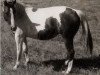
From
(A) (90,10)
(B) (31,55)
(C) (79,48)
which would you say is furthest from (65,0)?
(B) (31,55)

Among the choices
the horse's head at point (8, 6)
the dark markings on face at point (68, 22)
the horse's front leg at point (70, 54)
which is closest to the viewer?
the horse's head at point (8, 6)

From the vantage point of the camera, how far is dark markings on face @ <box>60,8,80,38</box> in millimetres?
8469

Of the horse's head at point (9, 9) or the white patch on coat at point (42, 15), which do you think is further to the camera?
the white patch on coat at point (42, 15)

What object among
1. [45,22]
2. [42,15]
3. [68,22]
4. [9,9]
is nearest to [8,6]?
[9,9]

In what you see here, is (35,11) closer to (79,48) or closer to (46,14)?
(46,14)

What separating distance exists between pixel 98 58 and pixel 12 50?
7.17ft

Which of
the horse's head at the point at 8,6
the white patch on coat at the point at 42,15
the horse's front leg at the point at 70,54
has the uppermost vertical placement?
the horse's head at the point at 8,6

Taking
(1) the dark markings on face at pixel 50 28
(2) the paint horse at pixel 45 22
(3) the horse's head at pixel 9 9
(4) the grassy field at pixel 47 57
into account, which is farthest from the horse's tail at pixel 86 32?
(3) the horse's head at pixel 9 9

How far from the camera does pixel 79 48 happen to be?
10.4m

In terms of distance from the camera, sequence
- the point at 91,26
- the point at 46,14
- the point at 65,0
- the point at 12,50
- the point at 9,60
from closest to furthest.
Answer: the point at 46,14
the point at 9,60
the point at 12,50
the point at 91,26
the point at 65,0

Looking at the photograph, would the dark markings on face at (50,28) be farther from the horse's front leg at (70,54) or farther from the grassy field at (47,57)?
the grassy field at (47,57)

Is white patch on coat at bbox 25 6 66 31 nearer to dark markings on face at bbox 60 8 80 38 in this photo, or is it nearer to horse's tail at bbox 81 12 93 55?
dark markings on face at bbox 60 8 80 38

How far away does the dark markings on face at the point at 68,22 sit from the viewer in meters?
8.47

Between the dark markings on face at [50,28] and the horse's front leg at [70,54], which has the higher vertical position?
the dark markings on face at [50,28]
